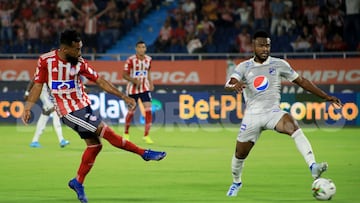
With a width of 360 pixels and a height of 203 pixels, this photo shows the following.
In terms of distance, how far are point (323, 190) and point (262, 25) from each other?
1788 cm

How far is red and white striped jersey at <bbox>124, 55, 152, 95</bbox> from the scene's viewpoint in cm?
2097

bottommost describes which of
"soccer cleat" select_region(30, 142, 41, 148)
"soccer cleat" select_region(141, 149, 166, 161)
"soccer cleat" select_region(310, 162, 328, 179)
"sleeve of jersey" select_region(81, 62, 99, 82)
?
"soccer cleat" select_region(30, 142, 41, 148)

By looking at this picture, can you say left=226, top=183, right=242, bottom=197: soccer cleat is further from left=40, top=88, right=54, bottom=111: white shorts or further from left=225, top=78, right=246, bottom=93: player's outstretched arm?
left=40, top=88, right=54, bottom=111: white shorts

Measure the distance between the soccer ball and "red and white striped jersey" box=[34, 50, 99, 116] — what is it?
2.94 m

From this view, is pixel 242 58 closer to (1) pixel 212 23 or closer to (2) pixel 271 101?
(1) pixel 212 23

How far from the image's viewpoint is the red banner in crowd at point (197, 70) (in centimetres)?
2530

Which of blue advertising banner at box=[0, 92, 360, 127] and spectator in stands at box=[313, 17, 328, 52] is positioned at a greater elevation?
spectator in stands at box=[313, 17, 328, 52]

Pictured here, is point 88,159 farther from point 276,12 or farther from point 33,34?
point 33,34

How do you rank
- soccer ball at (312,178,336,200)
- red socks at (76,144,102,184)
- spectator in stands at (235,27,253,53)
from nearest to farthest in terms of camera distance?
soccer ball at (312,178,336,200) < red socks at (76,144,102,184) < spectator in stands at (235,27,253,53)

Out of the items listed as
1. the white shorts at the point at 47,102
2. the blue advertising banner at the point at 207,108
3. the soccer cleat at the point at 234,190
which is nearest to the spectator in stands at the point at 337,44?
the blue advertising banner at the point at 207,108

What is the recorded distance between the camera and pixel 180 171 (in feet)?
46.6

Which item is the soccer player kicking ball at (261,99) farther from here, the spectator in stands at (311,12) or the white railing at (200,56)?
the spectator in stands at (311,12)

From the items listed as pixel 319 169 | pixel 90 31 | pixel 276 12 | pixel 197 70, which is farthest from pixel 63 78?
pixel 90 31

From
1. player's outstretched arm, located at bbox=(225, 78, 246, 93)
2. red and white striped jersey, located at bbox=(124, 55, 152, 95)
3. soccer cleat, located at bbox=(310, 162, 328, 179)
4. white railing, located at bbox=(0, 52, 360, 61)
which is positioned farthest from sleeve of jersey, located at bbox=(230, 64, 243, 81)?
white railing, located at bbox=(0, 52, 360, 61)
